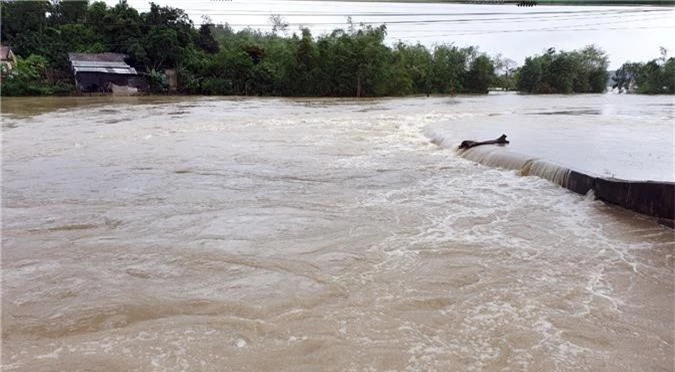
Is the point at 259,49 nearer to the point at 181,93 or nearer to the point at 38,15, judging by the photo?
the point at 181,93

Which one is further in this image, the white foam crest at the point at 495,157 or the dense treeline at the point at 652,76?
the dense treeline at the point at 652,76

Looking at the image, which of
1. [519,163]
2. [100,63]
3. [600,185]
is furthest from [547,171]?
[100,63]

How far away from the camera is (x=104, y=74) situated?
27.5 m

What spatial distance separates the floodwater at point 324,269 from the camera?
2.63 m

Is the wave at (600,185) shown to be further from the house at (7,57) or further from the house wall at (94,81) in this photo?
the house at (7,57)

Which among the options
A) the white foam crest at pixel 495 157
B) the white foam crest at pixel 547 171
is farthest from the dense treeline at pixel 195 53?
the white foam crest at pixel 547 171

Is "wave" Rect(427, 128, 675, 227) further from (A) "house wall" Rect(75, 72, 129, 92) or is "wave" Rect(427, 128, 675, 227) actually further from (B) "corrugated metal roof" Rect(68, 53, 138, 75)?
(B) "corrugated metal roof" Rect(68, 53, 138, 75)

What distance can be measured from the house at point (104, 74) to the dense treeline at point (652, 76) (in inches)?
1553

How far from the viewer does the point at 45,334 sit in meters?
2.76

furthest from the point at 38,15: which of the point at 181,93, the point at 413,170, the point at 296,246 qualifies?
the point at 296,246

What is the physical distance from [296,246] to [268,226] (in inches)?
24.7

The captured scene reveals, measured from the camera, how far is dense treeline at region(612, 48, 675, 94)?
131 feet

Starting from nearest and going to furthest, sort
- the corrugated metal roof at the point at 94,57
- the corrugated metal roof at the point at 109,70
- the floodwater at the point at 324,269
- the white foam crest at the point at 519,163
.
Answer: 1. the floodwater at the point at 324,269
2. the white foam crest at the point at 519,163
3. the corrugated metal roof at the point at 109,70
4. the corrugated metal roof at the point at 94,57

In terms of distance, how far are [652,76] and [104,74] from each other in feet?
Result: 137
